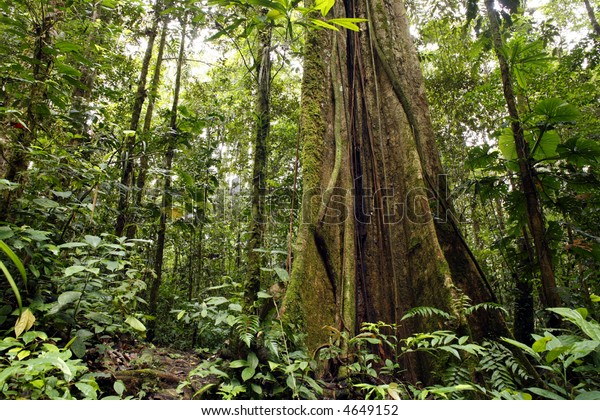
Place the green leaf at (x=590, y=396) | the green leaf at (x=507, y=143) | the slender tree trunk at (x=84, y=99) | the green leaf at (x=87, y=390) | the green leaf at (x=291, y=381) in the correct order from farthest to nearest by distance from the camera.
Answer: the slender tree trunk at (x=84, y=99) → the green leaf at (x=507, y=143) → the green leaf at (x=291, y=381) → the green leaf at (x=87, y=390) → the green leaf at (x=590, y=396)

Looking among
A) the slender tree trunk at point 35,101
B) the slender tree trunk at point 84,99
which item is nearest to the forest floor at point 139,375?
the slender tree trunk at point 35,101

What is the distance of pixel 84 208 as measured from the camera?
7.66ft

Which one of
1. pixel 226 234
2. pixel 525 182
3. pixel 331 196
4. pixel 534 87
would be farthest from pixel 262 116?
pixel 534 87

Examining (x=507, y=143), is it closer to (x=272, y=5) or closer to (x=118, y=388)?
(x=272, y=5)

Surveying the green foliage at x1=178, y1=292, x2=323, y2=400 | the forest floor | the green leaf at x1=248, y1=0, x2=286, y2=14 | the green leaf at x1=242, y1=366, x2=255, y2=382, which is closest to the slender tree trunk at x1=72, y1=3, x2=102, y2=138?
the green leaf at x1=248, y1=0, x2=286, y2=14

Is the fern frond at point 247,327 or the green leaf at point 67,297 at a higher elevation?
the green leaf at point 67,297

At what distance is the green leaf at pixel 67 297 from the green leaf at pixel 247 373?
1.04 m

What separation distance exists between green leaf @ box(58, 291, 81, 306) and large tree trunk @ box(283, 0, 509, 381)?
1.16 m

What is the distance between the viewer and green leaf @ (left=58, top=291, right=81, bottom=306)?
69.6 inches

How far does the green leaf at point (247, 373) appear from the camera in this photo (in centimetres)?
151

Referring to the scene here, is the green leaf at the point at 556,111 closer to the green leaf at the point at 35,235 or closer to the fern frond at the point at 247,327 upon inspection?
the fern frond at the point at 247,327

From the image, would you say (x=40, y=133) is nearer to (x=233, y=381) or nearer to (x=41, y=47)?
(x=41, y=47)

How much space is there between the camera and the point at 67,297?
5.94ft

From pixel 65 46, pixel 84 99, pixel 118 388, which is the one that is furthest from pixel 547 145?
pixel 84 99
